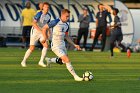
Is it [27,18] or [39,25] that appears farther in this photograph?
[27,18]

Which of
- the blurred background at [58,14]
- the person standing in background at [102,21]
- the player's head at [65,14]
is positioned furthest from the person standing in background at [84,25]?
the player's head at [65,14]

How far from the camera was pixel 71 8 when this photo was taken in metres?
39.2

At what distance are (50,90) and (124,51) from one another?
70.7ft

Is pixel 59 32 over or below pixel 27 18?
below

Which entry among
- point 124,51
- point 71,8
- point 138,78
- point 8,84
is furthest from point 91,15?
point 8,84

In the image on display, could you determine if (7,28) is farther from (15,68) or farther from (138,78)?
(138,78)

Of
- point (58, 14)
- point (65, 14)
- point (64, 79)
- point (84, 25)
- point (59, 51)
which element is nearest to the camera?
point (64, 79)

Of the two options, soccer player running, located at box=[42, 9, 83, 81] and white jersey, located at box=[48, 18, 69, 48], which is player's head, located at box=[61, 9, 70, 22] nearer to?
soccer player running, located at box=[42, 9, 83, 81]

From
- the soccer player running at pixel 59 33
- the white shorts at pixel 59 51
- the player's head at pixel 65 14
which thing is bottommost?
the white shorts at pixel 59 51

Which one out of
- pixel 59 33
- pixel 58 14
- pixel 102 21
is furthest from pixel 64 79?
pixel 58 14

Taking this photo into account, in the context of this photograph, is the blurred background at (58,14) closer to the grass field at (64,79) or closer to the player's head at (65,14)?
the grass field at (64,79)

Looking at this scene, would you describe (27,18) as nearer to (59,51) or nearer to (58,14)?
(58,14)

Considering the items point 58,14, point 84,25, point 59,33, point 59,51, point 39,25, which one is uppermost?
point 58,14

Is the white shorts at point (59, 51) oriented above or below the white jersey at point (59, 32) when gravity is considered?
below
